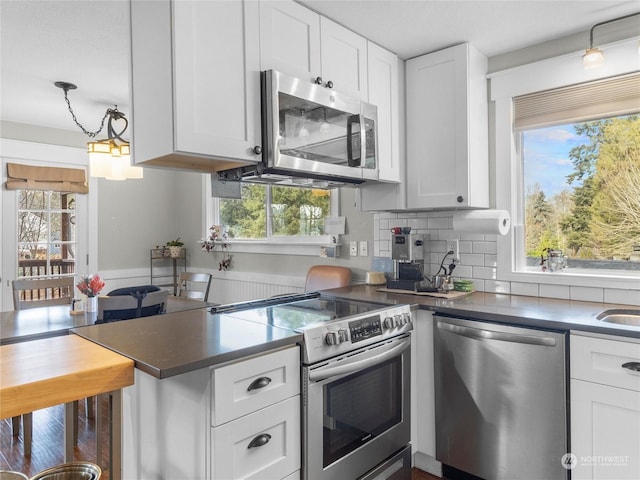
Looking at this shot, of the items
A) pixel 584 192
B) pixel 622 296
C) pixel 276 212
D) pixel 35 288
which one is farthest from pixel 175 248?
pixel 622 296

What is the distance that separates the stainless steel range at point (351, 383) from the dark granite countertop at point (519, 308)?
24 cm

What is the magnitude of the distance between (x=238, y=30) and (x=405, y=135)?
1.36 m

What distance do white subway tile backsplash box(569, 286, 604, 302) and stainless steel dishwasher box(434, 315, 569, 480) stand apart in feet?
2.25

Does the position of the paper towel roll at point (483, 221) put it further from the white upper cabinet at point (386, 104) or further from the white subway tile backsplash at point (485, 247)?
the white upper cabinet at point (386, 104)

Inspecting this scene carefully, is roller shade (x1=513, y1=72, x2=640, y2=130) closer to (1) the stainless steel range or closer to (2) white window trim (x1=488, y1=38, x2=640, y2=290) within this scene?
(2) white window trim (x1=488, y1=38, x2=640, y2=290)

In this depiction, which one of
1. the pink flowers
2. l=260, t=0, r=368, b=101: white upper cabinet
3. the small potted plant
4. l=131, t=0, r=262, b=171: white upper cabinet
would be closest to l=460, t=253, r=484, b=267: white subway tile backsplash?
l=260, t=0, r=368, b=101: white upper cabinet

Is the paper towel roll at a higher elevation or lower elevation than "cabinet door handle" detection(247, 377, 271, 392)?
higher

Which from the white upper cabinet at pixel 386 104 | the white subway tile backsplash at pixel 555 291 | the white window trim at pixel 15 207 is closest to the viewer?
the white subway tile backsplash at pixel 555 291

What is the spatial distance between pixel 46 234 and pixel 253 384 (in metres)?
4.04

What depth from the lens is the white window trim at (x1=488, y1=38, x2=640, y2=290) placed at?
2254 millimetres

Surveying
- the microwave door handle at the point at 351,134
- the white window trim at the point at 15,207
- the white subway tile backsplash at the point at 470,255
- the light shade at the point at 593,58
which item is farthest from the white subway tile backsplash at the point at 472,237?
the white window trim at the point at 15,207

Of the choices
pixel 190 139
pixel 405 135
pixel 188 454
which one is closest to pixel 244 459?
pixel 188 454

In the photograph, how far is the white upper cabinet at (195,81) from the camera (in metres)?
1.60

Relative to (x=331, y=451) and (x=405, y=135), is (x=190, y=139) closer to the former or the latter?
(x=331, y=451)
